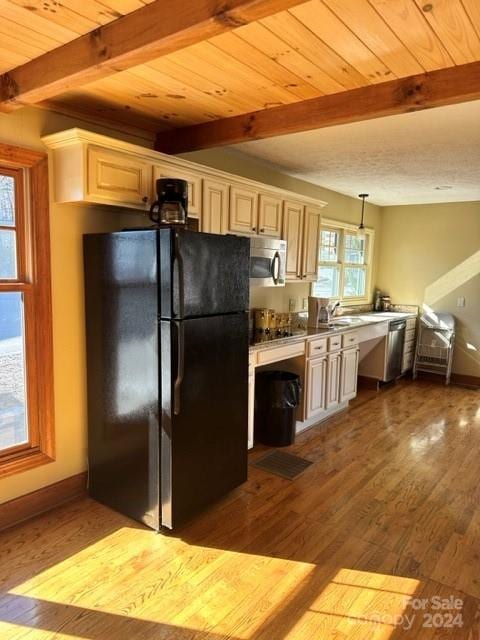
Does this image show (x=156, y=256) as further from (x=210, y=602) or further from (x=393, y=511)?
(x=393, y=511)

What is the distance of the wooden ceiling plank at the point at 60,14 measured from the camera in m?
1.54

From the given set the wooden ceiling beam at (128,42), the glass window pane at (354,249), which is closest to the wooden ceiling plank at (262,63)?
the wooden ceiling beam at (128,42)

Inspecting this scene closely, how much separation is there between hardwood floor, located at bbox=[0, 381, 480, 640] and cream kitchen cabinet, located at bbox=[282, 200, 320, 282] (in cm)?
180

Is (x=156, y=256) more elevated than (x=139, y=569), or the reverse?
(x=156, y=256)

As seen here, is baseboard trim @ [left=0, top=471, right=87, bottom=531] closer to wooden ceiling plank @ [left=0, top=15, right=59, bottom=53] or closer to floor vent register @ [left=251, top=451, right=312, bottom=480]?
floor vent register @ [left=251, top=451, right=312, bottom=480]

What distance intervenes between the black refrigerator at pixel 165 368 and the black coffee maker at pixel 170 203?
0.23m

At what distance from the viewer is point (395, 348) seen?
5555 mm

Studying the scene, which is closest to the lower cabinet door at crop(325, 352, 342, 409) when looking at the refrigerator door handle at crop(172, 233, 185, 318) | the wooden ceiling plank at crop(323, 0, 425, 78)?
the refrigerator door handle at crop(172, 233, 185, 318)

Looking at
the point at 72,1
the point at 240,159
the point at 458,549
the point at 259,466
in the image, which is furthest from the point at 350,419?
the point at 72,1

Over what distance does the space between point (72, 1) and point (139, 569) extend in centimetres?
242

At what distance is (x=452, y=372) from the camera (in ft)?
19.4

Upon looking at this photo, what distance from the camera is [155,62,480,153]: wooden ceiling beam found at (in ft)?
6.57

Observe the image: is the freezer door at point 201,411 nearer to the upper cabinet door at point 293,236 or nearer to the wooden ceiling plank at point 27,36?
the wooden ceiling plank at point 27,36

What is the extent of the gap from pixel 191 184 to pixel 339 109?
3.48ft
